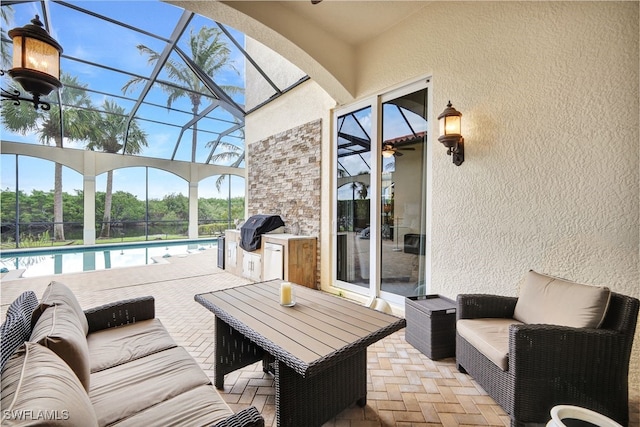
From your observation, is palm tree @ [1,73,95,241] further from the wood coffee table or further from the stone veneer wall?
the wood coffee table

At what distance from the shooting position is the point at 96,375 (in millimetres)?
1479

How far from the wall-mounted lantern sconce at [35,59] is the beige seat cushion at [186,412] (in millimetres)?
2473

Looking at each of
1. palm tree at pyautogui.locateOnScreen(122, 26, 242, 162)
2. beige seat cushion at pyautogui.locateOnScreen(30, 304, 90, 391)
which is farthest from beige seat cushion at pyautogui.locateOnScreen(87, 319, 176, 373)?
palm tree at pyautogui.locateOnScreen(122, 26, 242, 162)

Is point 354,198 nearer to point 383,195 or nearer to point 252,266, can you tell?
point 383,195

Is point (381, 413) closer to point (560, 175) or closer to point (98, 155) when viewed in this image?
point (560, 175)

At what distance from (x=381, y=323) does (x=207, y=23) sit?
8.13 metres

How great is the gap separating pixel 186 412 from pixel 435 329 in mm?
2137

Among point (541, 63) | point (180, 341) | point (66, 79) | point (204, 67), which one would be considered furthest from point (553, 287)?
point (66, 79)

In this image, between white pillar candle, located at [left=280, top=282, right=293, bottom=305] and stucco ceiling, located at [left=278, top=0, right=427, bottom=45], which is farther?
stucco ceiling, located at [left=278, top=0, right=427, bottom=45]

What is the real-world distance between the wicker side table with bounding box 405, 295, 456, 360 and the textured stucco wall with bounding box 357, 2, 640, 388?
55 cm

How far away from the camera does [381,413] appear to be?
187 centimetres

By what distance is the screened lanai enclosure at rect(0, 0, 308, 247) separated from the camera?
614 cm

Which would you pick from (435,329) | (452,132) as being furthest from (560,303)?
(452,132)

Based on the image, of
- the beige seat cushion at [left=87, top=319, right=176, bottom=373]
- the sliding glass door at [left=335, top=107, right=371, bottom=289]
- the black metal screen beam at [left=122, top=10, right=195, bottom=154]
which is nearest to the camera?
the beige seat cushion at [left=87, top=319, right=176, bottom=373]
